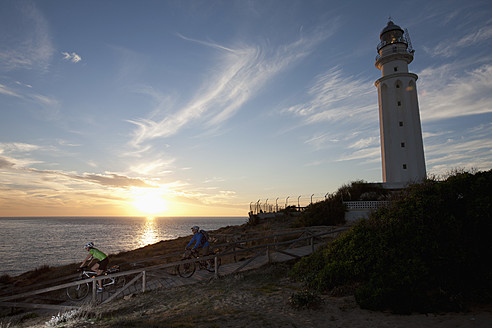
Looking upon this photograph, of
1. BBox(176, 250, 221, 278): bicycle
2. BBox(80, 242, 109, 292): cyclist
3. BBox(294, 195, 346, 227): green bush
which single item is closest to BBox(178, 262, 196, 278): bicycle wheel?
BBox(176, 250, 221, 278): bicycle

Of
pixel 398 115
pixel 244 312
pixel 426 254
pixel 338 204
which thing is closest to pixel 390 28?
pixel 398 115

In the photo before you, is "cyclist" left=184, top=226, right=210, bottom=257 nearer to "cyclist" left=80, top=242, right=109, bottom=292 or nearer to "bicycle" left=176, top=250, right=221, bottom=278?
"bicycle" left=176, top=250, right=221, bottom=278

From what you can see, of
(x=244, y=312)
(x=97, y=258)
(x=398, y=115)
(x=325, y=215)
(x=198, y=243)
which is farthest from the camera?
(x=398, y=115)

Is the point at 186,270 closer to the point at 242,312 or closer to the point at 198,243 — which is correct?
the point at 198,243

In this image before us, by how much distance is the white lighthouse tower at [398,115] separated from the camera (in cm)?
3281

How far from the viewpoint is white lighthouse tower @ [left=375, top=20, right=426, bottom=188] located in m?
32.8

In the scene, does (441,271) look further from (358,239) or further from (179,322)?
(179,322)

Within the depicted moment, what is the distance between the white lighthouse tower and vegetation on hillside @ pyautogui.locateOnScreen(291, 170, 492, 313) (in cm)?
2676

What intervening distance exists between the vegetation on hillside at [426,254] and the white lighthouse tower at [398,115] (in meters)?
26.8

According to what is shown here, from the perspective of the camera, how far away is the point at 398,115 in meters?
33.8

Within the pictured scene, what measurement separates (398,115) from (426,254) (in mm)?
31424

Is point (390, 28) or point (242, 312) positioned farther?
point (390, 28)

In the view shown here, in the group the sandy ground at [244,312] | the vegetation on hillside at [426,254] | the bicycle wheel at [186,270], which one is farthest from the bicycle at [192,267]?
the vegetation on hillside at [426,254]

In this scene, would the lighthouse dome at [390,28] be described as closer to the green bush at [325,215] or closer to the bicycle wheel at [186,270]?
the green bush at [325,215]
